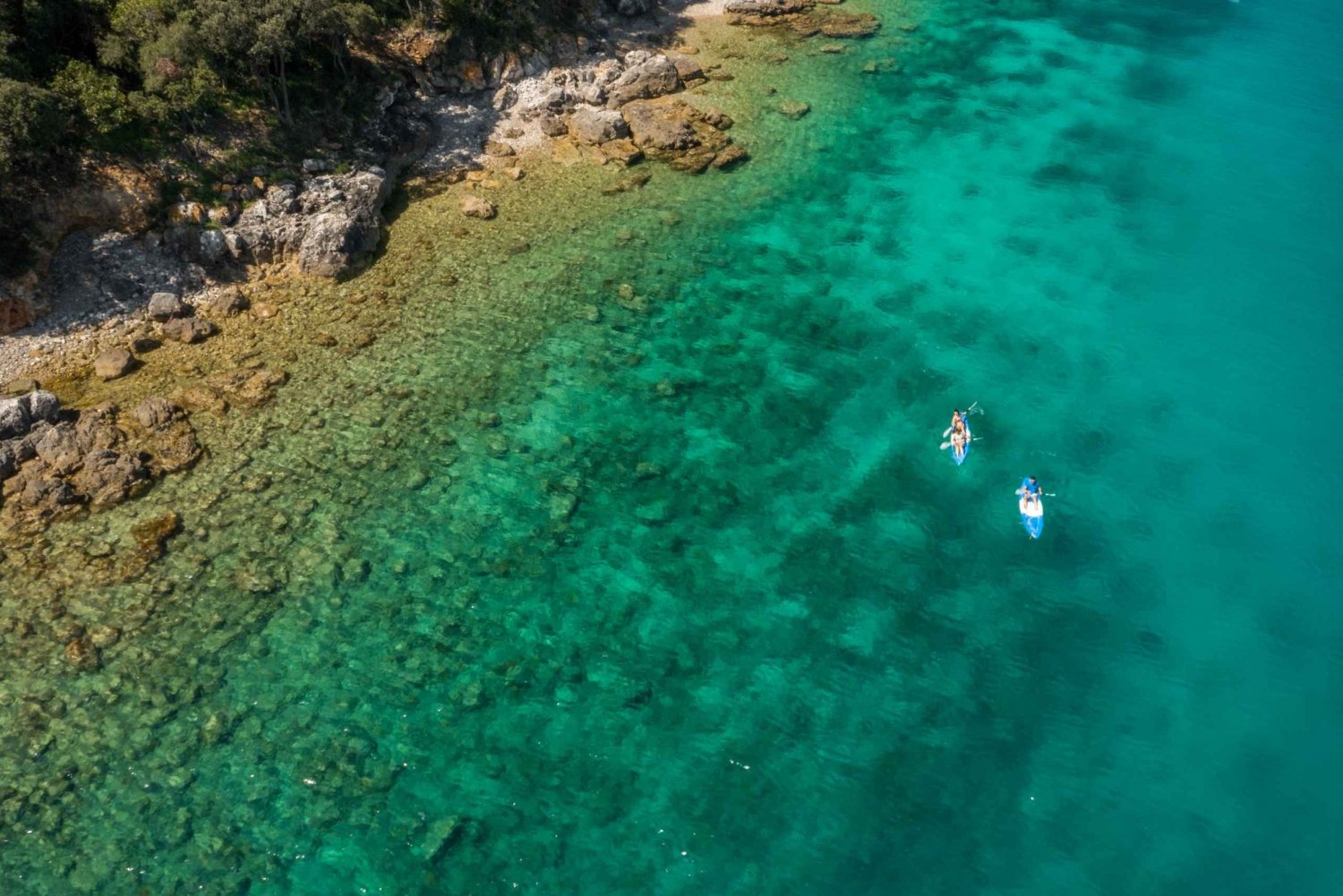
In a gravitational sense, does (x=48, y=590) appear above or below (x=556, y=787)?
above

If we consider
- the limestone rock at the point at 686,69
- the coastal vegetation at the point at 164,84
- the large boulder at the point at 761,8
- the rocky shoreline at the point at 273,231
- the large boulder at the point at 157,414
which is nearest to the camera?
the rocky shoreline at the point at 273,231

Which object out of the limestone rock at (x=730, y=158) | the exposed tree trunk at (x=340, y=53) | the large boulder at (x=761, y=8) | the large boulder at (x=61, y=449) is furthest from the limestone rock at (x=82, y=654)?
the large boulder at (x=761, y=8)

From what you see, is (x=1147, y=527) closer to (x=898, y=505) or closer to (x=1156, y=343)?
(x=898, y=505)

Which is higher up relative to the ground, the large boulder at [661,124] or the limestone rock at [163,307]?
→ the large boulder at [661,124]

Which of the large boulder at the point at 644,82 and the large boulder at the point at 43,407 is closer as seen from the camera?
the large boulder at the point at 43,407

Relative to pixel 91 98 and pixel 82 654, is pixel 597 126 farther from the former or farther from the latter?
pixel 82 654

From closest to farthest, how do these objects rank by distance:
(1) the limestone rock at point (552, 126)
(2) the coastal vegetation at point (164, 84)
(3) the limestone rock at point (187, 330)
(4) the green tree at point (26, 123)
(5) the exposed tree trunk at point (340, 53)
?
(4) the green tree at point (26, 123) → (2) the coastal vegetation at point (164, 84) → (3) the limestone rock at point (187, 330) → (5) the exposed tree trunk at point (340, 53) → (1) the limestone rock at point (552, 126)

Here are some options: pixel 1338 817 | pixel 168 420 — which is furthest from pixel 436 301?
pixel 1338 817

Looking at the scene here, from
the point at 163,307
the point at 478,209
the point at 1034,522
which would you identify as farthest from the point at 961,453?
the point at 163,307

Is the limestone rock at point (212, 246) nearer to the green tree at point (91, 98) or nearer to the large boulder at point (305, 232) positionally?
the large boulder at point (305, 232)
